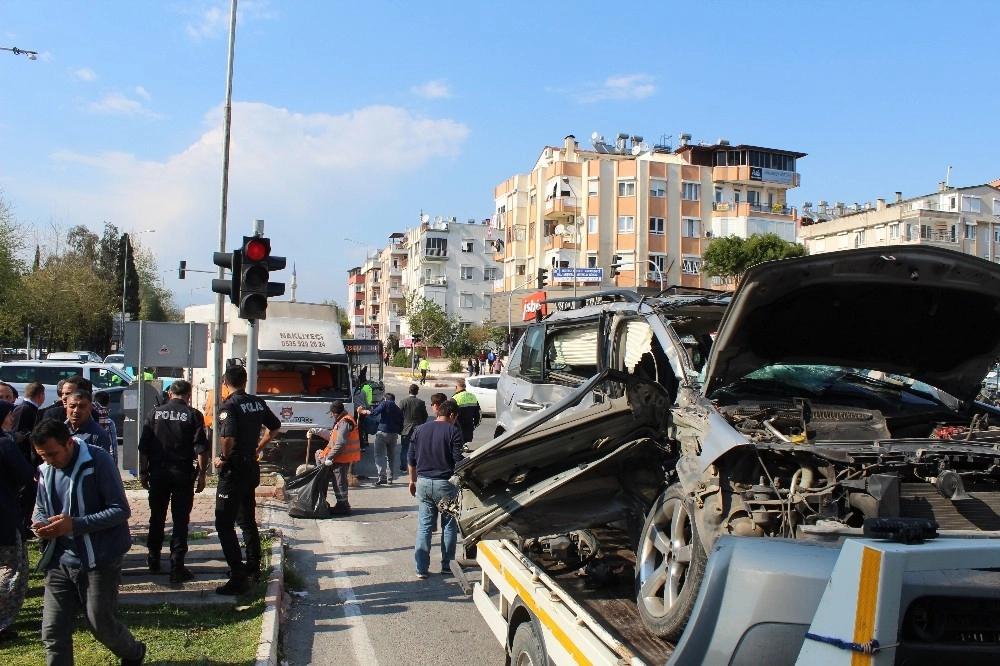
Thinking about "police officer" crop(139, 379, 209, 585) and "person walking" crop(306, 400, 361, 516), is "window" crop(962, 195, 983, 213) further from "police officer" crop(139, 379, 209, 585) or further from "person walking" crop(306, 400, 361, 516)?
"police officer" crop(139, 379, 209, 585)

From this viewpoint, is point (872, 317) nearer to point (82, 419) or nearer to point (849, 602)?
point (849, 602)

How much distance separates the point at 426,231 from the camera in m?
94.3

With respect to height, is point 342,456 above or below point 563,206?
below

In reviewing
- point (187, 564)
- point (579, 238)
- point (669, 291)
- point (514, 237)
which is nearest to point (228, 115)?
point (187, 564)

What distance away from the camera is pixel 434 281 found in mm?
93938

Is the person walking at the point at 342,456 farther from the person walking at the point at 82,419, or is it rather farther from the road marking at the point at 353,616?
the person walking at the point at 82,419

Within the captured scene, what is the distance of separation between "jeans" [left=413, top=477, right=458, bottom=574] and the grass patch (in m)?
1.65

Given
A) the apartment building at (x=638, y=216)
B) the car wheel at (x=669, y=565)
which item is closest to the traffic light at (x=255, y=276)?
the car wheel at (x=669, y=565)

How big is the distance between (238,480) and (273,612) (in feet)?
4.22

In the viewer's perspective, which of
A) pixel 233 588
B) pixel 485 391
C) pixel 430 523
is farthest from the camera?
pixel 485 391

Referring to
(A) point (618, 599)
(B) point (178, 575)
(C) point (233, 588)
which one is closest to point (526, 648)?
(A) point (618, 599)

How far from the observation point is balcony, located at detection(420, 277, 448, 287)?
307 feet

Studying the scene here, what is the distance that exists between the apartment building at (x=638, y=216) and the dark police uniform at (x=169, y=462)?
162 feet

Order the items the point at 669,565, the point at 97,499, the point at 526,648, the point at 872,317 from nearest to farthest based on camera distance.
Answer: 1. the point at 669,565
2. the point at 526,648
3. the point at 872,317
4. the point at 97,499
